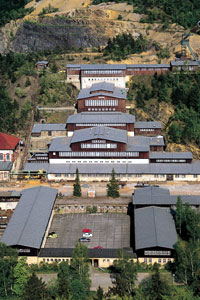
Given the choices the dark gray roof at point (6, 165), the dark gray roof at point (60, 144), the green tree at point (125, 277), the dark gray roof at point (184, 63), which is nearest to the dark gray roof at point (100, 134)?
the dark gray roof at point (60, 144)

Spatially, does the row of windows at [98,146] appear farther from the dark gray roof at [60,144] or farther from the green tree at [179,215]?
the green tree at [179,215]

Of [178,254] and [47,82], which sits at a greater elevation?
[47,82]

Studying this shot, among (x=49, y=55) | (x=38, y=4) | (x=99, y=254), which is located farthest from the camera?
(x=38, y=4)

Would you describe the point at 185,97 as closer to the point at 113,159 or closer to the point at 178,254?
the point at 113,159

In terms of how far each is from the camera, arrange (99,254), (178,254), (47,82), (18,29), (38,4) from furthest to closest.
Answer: (38,4) → (18,29) → (47,82) → (99,254) → (178,254)

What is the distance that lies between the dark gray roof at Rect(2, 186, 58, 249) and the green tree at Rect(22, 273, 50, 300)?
339 inches

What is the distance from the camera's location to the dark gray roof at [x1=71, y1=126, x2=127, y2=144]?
288ft

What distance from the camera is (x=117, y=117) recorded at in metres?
96.4

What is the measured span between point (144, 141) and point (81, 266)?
125 ft

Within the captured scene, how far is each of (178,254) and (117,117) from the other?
42560 mm

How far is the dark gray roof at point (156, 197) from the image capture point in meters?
71.8

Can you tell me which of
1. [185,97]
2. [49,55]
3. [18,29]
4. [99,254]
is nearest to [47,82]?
[49,55]

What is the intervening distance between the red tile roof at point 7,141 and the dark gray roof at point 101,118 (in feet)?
35.5

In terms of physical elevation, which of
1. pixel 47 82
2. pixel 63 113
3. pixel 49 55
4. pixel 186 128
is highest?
pixel 49 55
